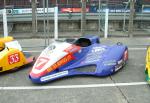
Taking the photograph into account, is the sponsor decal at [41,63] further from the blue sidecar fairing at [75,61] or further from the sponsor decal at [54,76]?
the sponsor decal at [54,76]

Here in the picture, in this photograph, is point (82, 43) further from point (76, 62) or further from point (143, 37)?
point (143, 37)

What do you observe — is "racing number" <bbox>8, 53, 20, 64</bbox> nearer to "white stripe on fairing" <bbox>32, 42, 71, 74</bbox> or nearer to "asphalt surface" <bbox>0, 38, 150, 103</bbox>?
"asphalt surface" <bbox>0, 38, 150, 103</bbox>

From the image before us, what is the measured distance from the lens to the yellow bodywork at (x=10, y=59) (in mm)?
6672

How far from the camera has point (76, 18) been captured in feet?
45.6

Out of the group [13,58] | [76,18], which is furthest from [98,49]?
[76,18]

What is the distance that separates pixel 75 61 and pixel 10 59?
5.09 feet

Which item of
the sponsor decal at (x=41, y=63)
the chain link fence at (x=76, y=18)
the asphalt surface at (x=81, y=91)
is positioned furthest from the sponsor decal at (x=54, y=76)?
the chain link fence at (x=76, y=18)

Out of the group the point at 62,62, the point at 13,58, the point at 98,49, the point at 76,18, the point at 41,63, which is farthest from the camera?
the point at 76,18

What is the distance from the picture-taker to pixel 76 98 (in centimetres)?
555

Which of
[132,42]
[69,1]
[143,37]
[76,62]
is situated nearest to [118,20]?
[143,37]

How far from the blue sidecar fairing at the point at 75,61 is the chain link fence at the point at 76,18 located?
3.43m

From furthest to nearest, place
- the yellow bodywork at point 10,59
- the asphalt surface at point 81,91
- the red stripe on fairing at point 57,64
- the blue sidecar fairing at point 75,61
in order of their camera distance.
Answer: the yellow bodywork at point 10,59 → the blue sidecar fairing at point 75,61 → the red stripe on fairing at point 57,64 → the asphalt surface at point 81,91

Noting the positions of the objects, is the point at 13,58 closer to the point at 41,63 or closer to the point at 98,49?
the point at 41,63

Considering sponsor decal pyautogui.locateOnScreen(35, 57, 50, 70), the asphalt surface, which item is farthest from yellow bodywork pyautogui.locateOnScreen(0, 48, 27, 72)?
sponsor decal pyautogui.locateOnScreen(35, 57, 50, 70)
